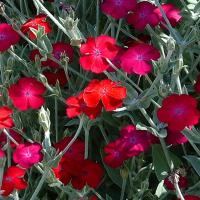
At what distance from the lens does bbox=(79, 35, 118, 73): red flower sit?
1582 millimetres

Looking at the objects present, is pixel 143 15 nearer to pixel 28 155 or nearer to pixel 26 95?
pixel 26 95

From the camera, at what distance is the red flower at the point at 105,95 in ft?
4.91

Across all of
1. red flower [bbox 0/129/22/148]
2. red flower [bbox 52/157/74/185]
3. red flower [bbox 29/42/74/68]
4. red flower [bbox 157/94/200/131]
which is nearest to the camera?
red flower [bbox 157/94/200/131]

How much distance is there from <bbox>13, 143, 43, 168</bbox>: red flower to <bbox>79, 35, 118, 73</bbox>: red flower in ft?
0.87

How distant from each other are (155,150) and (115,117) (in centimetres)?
20

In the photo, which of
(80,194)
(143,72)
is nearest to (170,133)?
(143,72)

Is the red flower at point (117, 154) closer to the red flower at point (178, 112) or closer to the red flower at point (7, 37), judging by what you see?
the red flower at point (178, 112)

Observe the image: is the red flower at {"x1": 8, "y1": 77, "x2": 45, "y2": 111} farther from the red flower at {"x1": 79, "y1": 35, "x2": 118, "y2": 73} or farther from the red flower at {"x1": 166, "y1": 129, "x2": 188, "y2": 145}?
the red flower at {"x1": 166, "y1": 129, "x2": 188, "y2": 145}

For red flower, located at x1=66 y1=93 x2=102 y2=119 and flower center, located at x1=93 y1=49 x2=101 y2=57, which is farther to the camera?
flower center, located at x1=93 y1=49 x2=101 y2=57

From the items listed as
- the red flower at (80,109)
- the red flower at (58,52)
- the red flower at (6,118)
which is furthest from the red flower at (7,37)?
the red flower at (80,109)

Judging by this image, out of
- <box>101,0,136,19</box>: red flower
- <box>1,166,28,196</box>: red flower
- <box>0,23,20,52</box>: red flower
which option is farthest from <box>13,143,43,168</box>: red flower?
<box>101,0,136,19</box>: red flower

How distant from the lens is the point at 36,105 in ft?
5.39

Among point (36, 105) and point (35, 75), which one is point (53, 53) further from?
point (36, 105)

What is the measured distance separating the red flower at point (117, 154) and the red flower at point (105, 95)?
14 cm
